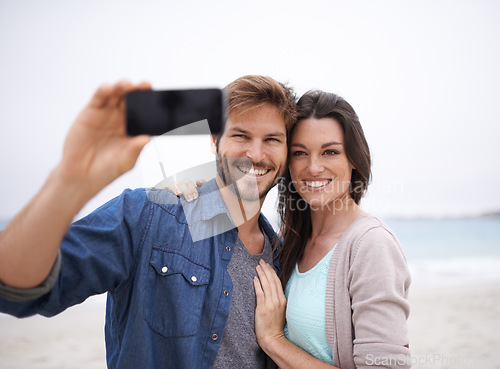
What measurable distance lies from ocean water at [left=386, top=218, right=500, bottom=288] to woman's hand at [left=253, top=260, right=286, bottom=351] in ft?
31.4

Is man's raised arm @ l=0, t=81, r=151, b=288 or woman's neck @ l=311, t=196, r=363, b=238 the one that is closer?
man's raised arm @ l=0, t=81, r=151, b=288

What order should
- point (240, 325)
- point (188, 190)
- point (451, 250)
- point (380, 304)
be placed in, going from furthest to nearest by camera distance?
point (451, 250) → point (188, 190) → point (240, 325) → point (380, 304)

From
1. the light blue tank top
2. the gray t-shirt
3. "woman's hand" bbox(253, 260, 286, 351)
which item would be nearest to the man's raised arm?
the gray t-shirt

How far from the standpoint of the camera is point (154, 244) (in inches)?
71.9

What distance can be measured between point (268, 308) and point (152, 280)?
0.68 metres

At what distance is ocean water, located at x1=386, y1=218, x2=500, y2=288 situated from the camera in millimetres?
11528

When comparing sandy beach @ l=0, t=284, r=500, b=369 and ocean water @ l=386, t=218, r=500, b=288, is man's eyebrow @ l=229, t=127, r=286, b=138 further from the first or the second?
ocean water @ l=386, t=218, r=500, b=288

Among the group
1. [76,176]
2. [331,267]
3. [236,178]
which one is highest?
[76,176]

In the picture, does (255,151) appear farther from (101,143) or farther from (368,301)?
(101,143)

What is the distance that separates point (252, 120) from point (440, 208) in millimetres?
30502

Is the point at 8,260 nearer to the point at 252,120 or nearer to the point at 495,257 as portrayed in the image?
the point at 252,120

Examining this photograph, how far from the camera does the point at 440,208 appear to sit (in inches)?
1146

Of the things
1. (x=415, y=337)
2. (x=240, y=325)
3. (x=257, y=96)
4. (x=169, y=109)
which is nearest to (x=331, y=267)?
(x=240, y=325)

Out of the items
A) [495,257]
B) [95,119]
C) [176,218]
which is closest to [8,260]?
[95,119]
